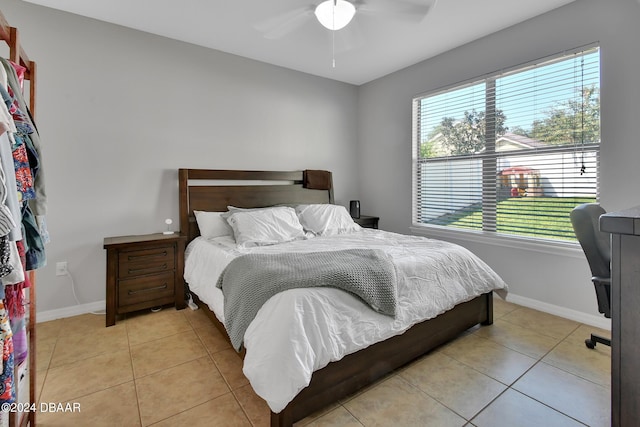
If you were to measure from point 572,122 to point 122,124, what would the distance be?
3.92m

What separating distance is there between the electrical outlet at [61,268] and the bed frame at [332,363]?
98 centimetres

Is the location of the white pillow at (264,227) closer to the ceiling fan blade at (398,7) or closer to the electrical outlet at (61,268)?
the electrical outlet at (61,268)

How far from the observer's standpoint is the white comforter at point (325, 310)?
1384mm

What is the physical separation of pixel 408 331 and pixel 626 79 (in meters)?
2.44

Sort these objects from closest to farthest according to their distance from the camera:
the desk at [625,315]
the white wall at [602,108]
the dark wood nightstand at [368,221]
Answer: the desk at [625,315]
the white wall at [602,108]
the dark wood nightstand at [368,221]

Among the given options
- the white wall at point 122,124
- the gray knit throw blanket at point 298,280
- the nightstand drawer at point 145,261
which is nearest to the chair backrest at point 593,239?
the gray knit throw blanket at point 298,280

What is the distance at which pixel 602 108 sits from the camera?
241cm

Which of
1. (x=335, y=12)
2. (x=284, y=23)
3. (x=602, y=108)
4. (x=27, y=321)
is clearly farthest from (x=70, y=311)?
(x=602, y=108)

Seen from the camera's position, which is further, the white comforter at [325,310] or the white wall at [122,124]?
the white wall at [122,124]

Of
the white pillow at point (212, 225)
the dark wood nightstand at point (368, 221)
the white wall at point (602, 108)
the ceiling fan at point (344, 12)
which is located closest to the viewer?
the white wall at point (602, 108)

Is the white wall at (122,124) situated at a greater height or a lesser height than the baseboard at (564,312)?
greater

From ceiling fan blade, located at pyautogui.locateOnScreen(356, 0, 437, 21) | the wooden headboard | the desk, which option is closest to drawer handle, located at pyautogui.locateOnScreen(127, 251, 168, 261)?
the wooden headboard

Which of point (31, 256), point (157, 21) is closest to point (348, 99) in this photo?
point (157, 21)

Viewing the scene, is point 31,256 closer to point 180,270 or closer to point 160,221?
point 180,270
